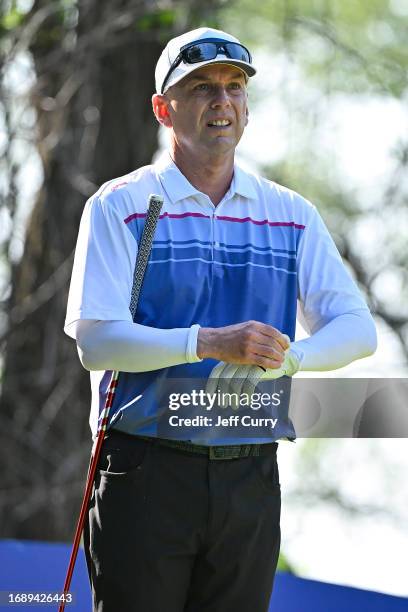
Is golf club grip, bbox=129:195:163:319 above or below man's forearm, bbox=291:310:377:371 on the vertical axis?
above

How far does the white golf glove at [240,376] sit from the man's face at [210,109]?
1.60 feet

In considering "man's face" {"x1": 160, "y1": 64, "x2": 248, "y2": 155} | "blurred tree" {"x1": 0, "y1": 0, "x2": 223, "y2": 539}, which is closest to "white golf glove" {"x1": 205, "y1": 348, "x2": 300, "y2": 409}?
"man's face" {"x1": 160, "y1": 64, "x2": 248, "y2": 155}

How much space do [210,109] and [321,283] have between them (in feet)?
1.47

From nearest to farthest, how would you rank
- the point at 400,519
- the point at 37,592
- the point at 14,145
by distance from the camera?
the point at 37,592, the point at 14,145, the point at 400,519

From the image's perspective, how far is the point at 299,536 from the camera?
11.3m

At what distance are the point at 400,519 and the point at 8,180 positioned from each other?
803cm

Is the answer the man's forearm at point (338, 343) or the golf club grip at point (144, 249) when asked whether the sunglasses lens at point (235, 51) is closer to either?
the golf club grip at point (144, 249)

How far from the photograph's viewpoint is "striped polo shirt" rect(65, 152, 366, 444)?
251 centimetres

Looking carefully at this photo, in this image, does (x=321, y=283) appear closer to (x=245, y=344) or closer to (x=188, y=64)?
(x=245, y=344)

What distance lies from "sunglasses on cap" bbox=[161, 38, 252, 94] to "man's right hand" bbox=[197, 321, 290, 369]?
2.02 feet

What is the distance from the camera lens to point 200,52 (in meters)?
2.63

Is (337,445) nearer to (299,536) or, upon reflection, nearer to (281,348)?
(299,536)

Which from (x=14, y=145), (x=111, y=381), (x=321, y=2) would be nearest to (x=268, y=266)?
(x=111, y=381)

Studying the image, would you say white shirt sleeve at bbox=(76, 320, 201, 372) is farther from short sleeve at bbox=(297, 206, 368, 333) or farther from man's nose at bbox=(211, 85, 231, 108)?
man's nose at bbox=(211, 85, 231, 108)
